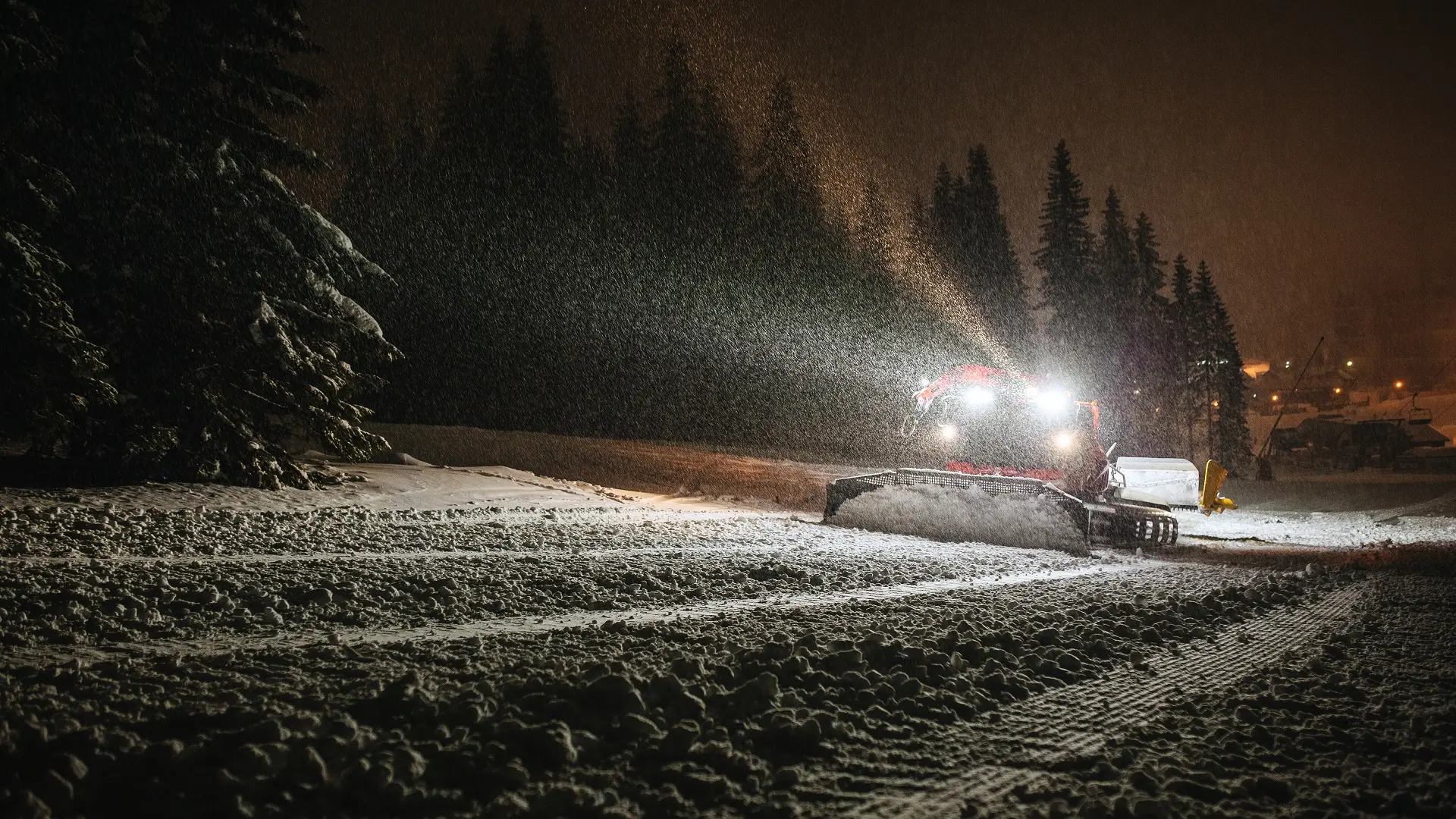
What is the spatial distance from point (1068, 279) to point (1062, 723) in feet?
169

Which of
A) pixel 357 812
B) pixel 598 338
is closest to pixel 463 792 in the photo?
pixel 357 812

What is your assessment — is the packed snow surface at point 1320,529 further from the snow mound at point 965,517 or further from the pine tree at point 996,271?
the pine tree at point 996,271

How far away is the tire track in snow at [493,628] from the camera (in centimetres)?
388

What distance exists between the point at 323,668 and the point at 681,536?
591 centimetres

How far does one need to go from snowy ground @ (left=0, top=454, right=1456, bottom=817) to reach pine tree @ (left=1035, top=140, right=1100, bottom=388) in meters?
46.0

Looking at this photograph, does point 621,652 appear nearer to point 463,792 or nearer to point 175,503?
point 463,792

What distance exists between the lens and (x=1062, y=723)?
10.6 ft

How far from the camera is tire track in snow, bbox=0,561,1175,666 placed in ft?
12.7

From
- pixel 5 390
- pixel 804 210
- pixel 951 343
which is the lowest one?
pixel 5 390

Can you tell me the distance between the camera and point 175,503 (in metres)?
10.3

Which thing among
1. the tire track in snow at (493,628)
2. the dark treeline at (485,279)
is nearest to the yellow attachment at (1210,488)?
the tire track in snow at (493,628)

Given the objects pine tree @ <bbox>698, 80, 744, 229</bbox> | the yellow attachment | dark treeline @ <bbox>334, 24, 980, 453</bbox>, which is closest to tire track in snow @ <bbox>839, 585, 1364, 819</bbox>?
the yellow attachment

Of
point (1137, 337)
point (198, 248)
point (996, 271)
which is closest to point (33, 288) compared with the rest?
point (198, 248)

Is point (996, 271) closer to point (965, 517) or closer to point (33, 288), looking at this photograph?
point (965, 517)
